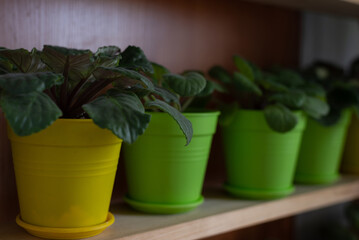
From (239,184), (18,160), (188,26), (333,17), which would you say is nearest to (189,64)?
(188,26)

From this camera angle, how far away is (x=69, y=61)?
705mm

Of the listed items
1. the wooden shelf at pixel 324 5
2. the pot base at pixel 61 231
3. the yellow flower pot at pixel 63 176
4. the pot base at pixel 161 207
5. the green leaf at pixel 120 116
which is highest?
the wooden shelf at pixel 324 5

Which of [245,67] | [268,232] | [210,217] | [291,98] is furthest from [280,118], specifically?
[268,232]

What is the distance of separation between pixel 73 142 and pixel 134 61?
187mm

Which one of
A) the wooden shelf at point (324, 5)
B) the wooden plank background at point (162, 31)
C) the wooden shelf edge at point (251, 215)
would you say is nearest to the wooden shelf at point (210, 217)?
the wooden shelf edge at point (251, 215)

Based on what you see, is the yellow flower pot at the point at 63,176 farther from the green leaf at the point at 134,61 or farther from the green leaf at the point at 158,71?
the green leaf at the point at 158,71

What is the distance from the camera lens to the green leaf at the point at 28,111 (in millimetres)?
598

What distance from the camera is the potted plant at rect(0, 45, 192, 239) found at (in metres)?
0.69

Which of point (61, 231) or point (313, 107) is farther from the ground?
point (313, 107)

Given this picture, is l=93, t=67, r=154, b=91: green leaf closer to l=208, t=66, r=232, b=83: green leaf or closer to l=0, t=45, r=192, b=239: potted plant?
l=0, t=45, r=192, b=239: potted plant

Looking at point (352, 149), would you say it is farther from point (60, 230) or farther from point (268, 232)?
point (60, 230)

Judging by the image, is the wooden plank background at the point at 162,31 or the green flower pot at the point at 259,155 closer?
the wooden plank background at the point at 162,31

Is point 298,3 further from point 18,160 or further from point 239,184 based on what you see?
point 18,160

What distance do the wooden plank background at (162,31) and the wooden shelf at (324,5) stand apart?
2.9 inches
